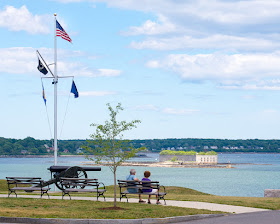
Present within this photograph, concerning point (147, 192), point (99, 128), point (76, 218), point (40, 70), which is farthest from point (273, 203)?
point (40, 70)

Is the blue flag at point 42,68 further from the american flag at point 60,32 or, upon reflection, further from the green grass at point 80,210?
the green grass at point 80,210

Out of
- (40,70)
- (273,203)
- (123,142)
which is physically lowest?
(273,203)

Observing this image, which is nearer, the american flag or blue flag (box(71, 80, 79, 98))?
the american flag

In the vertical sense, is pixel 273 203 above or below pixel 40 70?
below

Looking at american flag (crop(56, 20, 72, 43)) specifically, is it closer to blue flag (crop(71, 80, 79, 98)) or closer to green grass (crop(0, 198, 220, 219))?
blue flag (crop(71, 80, 79, 98))

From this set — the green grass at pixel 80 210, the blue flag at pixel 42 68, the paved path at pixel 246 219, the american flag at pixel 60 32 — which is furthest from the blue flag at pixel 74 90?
the paved path at pixel 246 219

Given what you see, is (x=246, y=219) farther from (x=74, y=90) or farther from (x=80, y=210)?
(x=74, y=90)

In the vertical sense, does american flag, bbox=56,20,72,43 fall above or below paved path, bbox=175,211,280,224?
above

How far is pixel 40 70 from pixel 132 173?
39.8 ft

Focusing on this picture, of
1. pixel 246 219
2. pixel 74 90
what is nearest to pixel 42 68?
pixel 74 90

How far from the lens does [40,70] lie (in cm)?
3044

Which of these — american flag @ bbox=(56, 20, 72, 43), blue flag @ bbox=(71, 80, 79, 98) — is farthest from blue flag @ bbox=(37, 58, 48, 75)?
american flag @ bbox=(56, 20, 72, 43)

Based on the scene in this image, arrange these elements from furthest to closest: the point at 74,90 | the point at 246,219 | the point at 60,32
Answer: the point at 74,90 → the point at 60,32 → the point at 246,219

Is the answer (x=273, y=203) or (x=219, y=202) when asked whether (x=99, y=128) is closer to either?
(x=219, y=202)
